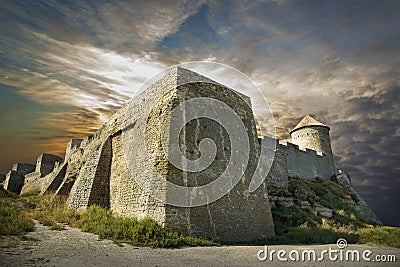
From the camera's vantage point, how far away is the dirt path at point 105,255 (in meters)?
5.93

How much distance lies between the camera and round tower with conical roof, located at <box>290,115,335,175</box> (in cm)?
3581

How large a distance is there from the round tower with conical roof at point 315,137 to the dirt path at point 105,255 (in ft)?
95.6

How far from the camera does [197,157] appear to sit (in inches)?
419

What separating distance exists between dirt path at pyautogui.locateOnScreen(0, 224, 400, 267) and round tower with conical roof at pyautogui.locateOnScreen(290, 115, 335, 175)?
95.6 ft

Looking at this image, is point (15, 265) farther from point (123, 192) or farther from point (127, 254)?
point (123, 192)

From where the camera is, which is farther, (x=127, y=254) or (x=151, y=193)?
(x=151, y=193)

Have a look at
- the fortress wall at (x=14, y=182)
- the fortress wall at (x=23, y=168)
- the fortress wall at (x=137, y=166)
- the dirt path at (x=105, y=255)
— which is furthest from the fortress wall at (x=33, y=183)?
the dirt path at (x=105, y=255)

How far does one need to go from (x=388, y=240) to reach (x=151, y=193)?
11.3 m

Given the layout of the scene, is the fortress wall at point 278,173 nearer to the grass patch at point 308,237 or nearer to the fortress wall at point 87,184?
the grass patch at point 308,237

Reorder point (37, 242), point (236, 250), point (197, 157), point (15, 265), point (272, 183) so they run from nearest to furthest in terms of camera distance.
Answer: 1. point (15, 265)
2. point (37, 242)
3. point (236, 250)
4. point (197, 157)
5. point (272, 183)

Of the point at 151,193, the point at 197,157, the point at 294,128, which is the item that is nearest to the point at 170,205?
the point at 151,193

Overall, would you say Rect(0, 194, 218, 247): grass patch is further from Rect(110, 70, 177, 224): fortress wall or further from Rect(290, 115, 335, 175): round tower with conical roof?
Rect(290, 115, 335, 175): round tower with conical roof

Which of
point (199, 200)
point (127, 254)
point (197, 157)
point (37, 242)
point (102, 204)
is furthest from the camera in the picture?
point (102, 204)

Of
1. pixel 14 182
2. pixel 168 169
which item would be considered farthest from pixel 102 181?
pixel 14 182
